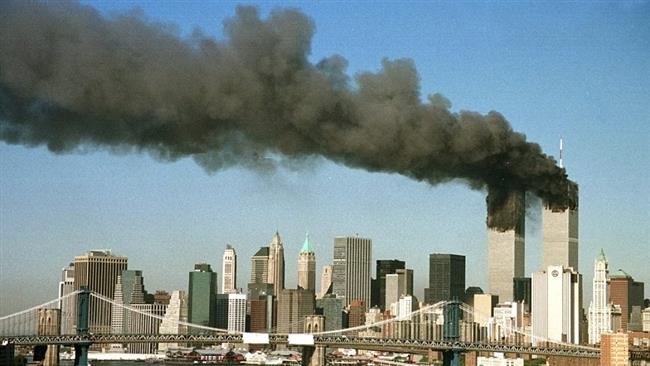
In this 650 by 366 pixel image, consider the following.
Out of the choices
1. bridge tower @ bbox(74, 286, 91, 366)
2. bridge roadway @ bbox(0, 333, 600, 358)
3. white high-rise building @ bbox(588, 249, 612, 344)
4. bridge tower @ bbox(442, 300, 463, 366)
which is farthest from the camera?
white high-rise building @ bbox(588, 249, 612, 344)

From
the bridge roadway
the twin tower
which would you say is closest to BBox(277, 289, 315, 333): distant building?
the twin tower

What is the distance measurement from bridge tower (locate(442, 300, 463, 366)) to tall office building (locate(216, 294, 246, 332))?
51.7 meters

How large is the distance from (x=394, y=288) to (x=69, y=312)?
135 ft

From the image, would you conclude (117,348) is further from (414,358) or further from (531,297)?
(531,297)

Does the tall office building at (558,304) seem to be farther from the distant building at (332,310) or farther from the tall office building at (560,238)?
the distant building at (332,310)

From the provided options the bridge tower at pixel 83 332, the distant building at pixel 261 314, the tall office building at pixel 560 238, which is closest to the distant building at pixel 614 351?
the bridge tower at pixel 83 332

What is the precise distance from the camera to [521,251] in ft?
279

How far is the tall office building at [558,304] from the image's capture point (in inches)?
3334

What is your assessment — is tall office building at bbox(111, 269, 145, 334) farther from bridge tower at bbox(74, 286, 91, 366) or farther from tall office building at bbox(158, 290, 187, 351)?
bridge tower at bbox(74, 286, 91, 366)

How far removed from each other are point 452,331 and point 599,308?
44.1m

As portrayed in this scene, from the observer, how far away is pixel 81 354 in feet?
140

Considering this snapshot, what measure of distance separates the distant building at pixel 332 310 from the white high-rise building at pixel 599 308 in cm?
1728

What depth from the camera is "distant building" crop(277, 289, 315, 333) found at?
314 ft

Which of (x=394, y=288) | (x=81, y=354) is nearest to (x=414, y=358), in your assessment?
(x=394, y=288)
